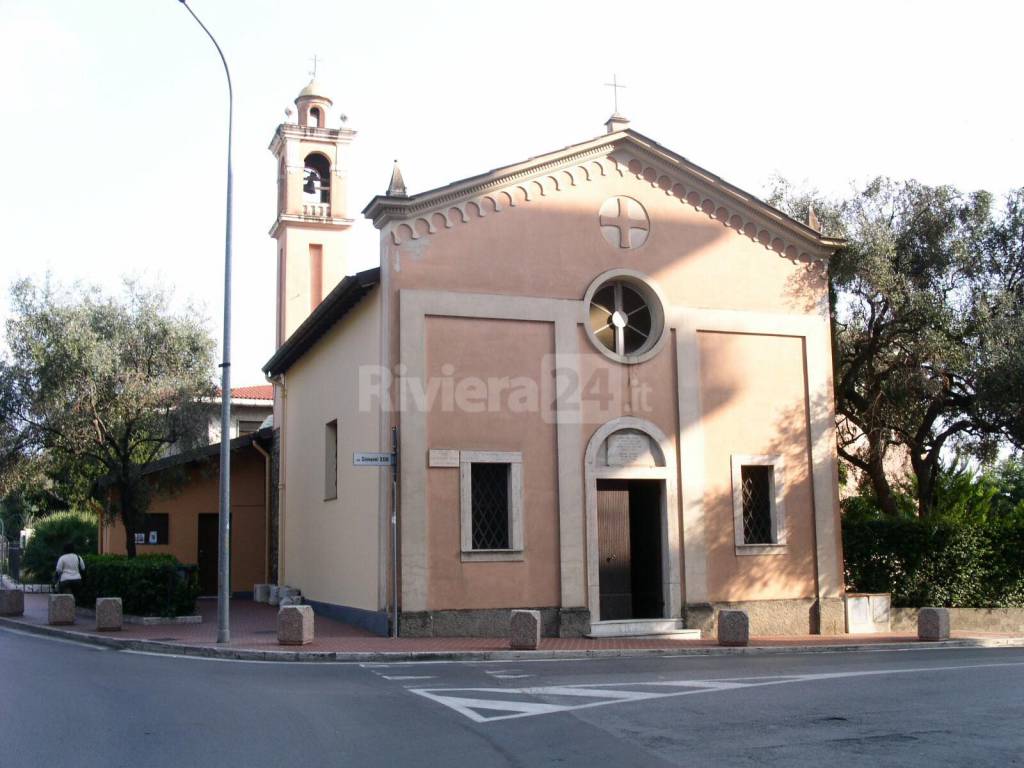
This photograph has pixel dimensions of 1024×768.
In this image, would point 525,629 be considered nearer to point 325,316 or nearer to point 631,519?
point 631,519

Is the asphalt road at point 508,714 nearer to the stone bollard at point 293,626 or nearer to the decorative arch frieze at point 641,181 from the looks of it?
the stone bollard at point 293,626

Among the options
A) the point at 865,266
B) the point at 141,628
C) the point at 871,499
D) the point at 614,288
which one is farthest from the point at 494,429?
the point at 871,499

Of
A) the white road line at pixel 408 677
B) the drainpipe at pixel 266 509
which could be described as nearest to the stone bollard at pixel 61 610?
the drainpipe at pixel 266 509

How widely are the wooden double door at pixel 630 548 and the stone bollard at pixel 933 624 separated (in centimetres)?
440

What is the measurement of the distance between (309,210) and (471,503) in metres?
14.4

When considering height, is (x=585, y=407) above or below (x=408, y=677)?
above

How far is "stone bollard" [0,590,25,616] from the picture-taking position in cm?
2053

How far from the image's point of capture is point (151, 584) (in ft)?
61.3

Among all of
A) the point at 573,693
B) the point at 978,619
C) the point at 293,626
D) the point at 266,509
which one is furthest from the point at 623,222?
the point at 266,509

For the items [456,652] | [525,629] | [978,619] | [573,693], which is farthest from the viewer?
[978,619]

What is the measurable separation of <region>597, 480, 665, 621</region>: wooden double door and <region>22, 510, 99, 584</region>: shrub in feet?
60.0

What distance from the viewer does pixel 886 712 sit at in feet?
31.0

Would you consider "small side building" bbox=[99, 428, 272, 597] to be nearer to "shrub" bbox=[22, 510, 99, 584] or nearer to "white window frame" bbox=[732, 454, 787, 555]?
"shrub" bbox=[22, 510, 99, 584]

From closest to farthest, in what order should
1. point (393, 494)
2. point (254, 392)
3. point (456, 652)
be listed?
point (456, 652) < point (393, 494) < point (254, 392)
